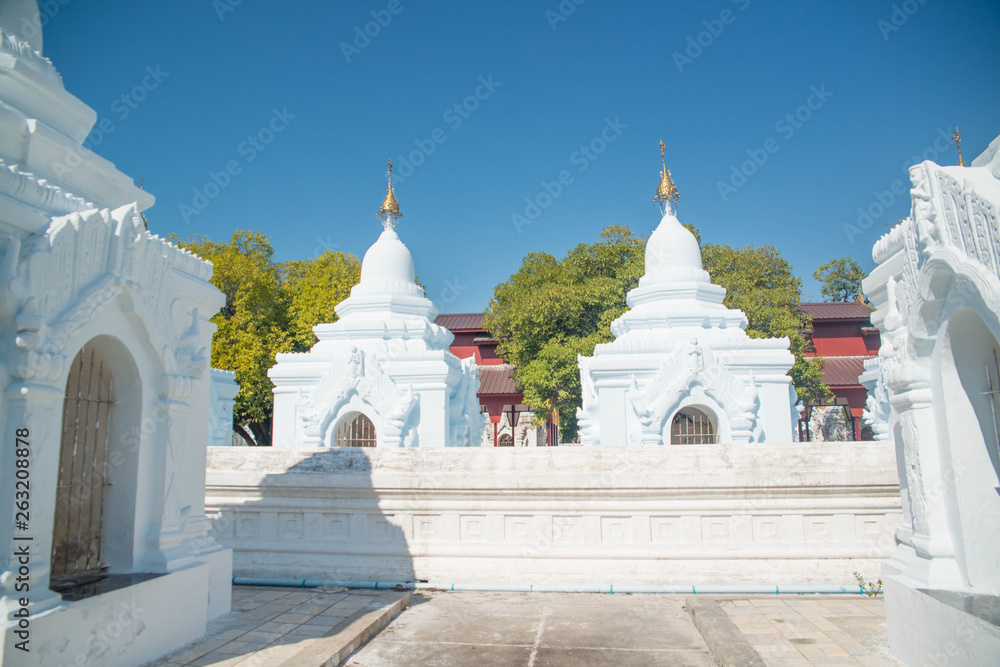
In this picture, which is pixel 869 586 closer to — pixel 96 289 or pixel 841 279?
pixel 96 289

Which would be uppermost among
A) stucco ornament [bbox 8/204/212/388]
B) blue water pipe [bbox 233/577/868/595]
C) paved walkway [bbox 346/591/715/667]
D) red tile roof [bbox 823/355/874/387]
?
red tile roof [bbox 823/355/874/387]

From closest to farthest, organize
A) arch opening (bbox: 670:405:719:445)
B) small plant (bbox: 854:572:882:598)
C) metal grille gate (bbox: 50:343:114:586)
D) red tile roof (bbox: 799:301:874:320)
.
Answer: metal grille gate (bbox: 50:343:114:586)
small plant (bbox: 854:572:882:598)
arch opening (bbox: 670:405:719:445)
red tile roof (bbox: 799:301:874:320)

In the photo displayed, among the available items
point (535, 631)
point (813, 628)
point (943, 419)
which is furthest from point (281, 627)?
point (943, 419)

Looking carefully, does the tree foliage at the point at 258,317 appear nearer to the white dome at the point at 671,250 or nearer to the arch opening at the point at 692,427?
the white dome at the point at 671,250

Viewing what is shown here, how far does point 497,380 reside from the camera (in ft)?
111

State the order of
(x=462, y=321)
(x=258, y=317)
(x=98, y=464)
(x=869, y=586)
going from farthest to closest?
(x=462, y=321)
(x=258, y=317)
(x=869, y=586)
(x=98, y=464)

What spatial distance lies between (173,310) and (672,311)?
1261 centimetres

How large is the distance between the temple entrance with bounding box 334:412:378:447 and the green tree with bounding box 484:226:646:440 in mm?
8589

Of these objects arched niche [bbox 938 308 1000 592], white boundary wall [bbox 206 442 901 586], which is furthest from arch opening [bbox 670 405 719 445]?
arched niche [bbox 938 308 1000 592]

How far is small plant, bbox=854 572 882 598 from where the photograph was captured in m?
6.87

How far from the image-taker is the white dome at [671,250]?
720 inches

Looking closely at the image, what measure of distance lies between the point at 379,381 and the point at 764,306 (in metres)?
15.3

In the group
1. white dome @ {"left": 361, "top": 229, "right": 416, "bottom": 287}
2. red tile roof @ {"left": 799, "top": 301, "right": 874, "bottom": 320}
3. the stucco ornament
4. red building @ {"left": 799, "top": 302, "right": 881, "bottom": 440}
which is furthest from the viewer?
red tile roof @ {"left": 799, "top": 301, "right": 874, "bottom": 320}

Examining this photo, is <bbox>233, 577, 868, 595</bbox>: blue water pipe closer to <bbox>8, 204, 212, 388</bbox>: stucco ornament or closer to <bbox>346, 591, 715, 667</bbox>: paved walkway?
<bbox>346, 591, 715, 667</bbox>: paved walkway
